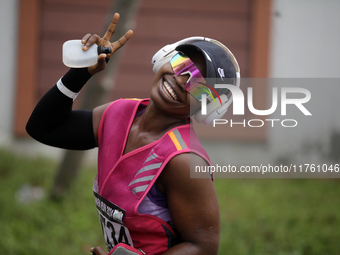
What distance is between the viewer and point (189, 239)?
145 centimetres

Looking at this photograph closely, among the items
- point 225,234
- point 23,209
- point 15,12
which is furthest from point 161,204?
point 15,12

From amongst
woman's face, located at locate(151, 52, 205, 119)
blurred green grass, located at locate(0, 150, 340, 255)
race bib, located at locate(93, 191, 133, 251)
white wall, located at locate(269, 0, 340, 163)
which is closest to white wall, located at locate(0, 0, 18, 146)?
blurred green grass, located at locate(0, 150, 340, 255)

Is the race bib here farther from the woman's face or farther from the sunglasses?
the sunglasses

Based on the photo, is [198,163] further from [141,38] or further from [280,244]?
[141,38]

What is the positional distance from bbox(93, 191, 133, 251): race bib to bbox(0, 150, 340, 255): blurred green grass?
6.30 feet

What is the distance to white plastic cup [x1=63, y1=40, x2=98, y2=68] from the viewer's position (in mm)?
1528

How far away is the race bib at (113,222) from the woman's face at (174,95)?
1.60 feet

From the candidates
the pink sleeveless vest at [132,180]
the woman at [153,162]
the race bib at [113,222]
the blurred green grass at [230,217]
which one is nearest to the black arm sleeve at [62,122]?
the woman at [153,162]

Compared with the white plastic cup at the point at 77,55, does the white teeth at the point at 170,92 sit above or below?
below

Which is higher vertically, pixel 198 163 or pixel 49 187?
pixel 198 163

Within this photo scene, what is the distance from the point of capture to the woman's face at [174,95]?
4.89 ft

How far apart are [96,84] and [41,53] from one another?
2635mm

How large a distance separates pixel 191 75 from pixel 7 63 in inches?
206

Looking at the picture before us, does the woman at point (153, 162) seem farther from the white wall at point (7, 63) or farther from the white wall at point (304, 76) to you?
the white wall at point (7, 63)
